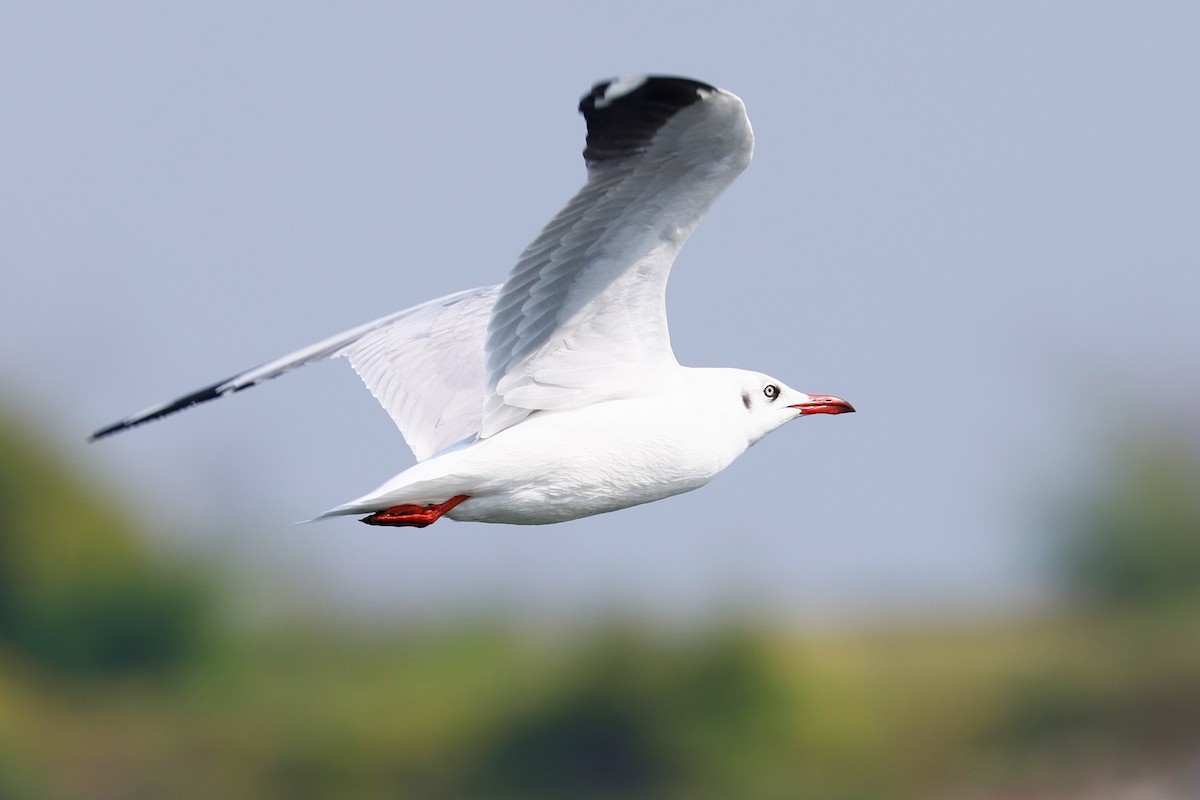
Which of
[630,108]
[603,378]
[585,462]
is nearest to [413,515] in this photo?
[585,462]

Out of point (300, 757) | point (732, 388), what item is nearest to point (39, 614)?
point (300, 757)

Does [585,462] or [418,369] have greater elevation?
[418,369]

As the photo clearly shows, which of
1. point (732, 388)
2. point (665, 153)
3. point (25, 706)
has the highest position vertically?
point (665, 153)

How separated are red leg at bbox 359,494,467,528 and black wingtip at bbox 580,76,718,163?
1303 millimetres

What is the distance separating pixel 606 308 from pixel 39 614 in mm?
25382

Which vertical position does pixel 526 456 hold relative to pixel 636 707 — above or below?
above

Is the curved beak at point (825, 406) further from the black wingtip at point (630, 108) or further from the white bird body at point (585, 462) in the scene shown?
the black wingtip at point (630, 108)

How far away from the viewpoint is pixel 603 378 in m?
6.57

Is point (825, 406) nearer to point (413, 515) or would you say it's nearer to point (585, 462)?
point (585, 462)

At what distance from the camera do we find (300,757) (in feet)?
85.5

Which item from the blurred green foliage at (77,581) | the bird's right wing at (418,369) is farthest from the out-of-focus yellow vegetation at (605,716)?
the bird's right wing at (418,369)

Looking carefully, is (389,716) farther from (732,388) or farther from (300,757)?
(732,388)

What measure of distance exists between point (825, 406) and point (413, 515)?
1647mm

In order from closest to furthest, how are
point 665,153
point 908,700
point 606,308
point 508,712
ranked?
point 665,153
point 606,308
point 908,700
point 508,712
